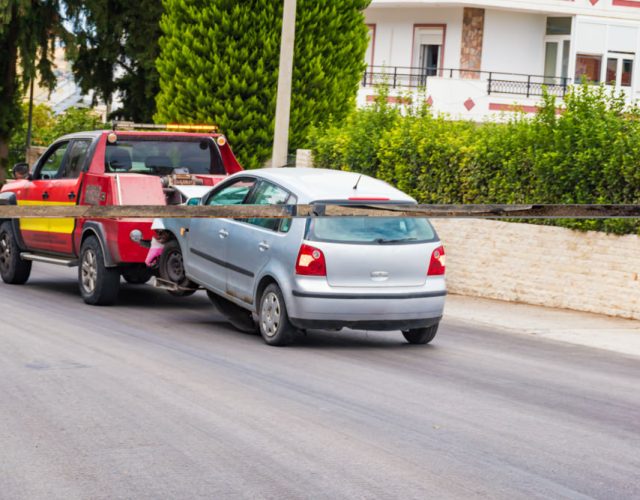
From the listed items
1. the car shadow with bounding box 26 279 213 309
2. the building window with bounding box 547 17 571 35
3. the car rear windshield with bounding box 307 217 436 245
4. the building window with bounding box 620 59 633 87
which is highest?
the building window with bounding box 547 17 571 35

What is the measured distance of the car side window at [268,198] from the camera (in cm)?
1263

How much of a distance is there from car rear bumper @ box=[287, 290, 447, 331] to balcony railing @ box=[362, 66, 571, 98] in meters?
28.0

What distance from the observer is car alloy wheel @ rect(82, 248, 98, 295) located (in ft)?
49.8

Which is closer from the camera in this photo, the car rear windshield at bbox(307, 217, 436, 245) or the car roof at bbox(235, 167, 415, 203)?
the car rear windshield at bbox(307, 217, 436, 245)

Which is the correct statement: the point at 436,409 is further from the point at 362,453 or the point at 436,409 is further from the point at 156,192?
the point at 156,192

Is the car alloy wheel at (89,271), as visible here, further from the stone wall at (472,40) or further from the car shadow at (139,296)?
the stone wall at (472,40)

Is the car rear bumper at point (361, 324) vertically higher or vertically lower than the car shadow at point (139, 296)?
higher

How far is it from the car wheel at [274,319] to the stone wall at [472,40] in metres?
29.8

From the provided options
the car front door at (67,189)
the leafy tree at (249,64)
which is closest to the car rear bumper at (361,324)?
the car front door at (67,189)

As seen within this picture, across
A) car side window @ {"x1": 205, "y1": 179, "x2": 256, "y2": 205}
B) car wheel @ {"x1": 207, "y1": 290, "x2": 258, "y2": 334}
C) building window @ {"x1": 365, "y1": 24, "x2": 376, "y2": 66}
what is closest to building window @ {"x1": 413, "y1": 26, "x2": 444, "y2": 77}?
building window @ {"x1": 365, "y1": 24, "x2": 376, "y2": 66}

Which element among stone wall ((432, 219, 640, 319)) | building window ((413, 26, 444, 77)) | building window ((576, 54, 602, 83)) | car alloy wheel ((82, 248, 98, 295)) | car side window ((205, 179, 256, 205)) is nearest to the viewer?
car side window ((205, 179, 256, 205))

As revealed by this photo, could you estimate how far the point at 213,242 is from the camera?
1361cm

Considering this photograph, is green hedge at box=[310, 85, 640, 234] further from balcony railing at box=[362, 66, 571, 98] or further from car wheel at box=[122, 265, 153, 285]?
balcony railing at box=[362, 66, 571, 98]

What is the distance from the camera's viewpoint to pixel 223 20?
2491 cm
